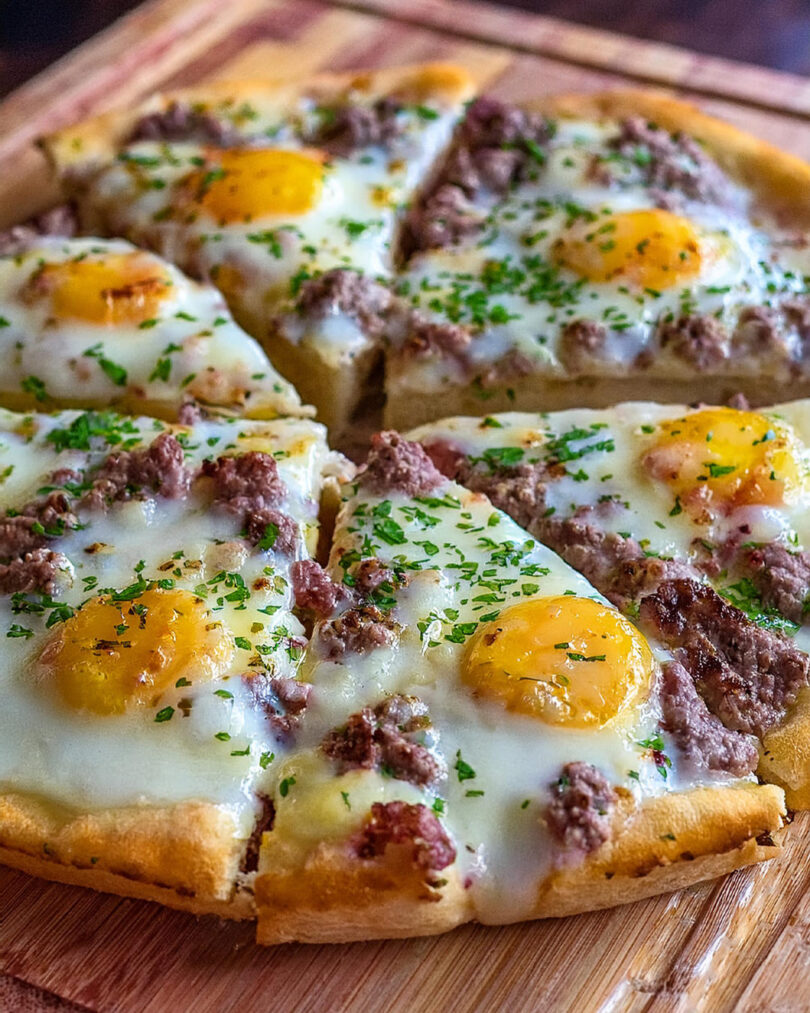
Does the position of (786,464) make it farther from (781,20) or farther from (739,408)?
(781,20)

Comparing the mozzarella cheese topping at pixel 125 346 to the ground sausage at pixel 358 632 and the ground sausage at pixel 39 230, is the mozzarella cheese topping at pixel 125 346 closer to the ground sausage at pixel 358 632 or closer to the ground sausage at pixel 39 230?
the ground sausage at pixel 39 230

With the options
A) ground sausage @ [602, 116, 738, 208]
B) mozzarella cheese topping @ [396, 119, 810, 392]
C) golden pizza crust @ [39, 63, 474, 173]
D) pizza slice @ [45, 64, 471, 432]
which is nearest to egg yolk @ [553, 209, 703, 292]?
mozzarella cheese topping @ [396, 119, 810, 392]

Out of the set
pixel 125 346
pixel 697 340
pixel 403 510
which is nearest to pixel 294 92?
pixel 125 346

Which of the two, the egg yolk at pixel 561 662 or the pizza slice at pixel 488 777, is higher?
the egg yolk at pixel 561 662

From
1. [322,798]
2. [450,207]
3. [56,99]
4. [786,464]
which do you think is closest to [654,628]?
[786,464]

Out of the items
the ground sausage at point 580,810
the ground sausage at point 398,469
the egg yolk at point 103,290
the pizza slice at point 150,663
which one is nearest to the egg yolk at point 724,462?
the ground sausage at point 398,469

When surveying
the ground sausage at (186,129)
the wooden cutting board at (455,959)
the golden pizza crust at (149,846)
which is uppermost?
the ground sausage at (186,129)

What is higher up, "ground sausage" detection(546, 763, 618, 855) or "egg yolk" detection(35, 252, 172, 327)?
"egg yolk" detection(35, 252, 172, 327)

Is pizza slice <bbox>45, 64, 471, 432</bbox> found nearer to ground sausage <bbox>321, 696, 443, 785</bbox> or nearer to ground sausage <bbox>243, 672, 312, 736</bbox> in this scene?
ground sausage <bbox>243, 672, 312, 736</bbox>
